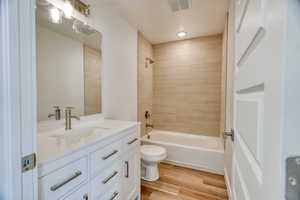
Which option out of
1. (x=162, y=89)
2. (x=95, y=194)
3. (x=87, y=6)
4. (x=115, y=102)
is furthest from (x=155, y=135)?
(x=87, y=6)

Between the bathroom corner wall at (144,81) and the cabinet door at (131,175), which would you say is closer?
the cabinet door at (131,175)

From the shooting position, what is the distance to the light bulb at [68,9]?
1.34 metres

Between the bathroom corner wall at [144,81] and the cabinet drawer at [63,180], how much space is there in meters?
1.84

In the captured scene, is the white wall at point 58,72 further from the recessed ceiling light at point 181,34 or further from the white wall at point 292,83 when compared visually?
the recessed ceiling light at point 181,34

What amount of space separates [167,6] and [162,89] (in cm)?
177

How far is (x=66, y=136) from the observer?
3.98 feet

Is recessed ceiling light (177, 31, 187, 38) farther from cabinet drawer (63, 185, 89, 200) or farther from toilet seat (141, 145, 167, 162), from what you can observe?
cabinet drawer (63, 185, 89, 200)

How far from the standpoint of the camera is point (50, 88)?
49.9 inches

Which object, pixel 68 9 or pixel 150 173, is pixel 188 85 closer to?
pixel 150 173

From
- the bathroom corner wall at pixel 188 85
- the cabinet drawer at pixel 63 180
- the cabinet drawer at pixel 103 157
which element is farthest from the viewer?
the bathroom corner wall at pixel 188 85

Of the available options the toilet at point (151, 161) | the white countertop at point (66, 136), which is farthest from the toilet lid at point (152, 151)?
the white countertop at point (66, 136)

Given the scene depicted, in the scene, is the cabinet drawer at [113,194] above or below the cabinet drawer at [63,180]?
below

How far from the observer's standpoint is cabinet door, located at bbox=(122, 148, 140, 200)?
4.46 feet

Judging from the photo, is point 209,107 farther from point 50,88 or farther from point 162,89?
point 50,88
